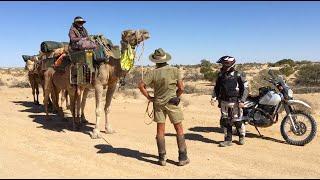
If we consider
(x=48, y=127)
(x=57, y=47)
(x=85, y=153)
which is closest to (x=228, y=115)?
(x=85, y=153)

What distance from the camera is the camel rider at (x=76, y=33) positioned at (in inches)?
468

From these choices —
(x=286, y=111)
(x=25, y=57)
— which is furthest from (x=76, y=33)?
(x=25, y=57)

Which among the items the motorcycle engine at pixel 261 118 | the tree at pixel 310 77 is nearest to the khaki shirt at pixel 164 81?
the motorcycle engine at pixel 261 118

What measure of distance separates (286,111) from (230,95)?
1.40 meters

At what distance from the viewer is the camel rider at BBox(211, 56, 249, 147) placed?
1045cm

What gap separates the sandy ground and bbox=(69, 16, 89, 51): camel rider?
2.20 metres

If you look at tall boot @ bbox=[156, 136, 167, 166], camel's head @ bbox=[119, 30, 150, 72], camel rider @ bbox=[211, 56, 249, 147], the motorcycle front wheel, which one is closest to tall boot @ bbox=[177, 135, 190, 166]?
tall boot @ bbox=[156, 136, 167, 166]

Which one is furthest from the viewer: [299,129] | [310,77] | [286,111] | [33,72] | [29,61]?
[310,77]

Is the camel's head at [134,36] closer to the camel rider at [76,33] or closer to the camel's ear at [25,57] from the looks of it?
the camel rider at [76,33]

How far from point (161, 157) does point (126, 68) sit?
3438 mm

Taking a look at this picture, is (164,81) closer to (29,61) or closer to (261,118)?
(261,118)

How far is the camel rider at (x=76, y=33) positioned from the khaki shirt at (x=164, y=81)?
389cm

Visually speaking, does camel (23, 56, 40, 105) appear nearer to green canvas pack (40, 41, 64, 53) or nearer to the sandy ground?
green canvas pack (40, 41, 64, 53)

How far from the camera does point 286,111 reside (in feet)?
35.6
